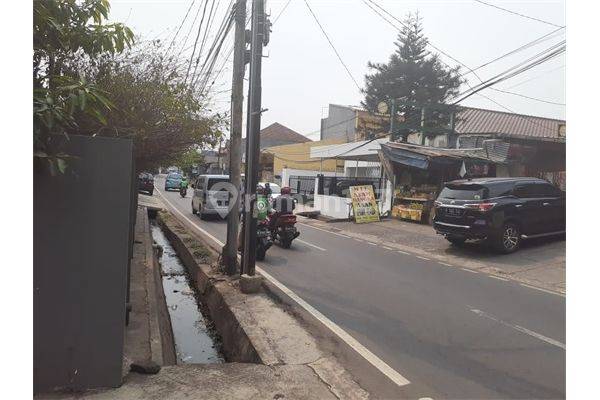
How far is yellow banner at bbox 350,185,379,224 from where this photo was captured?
1808 cm

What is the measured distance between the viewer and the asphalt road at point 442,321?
4160 millimetres

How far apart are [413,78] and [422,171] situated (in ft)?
47.4

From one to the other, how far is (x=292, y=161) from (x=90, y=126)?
117 feet

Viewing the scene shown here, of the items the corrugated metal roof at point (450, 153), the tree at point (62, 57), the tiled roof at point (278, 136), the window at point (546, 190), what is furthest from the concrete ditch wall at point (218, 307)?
the tiled roof at point (278, 136)

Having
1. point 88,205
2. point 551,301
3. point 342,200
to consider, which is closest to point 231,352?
point 88,205

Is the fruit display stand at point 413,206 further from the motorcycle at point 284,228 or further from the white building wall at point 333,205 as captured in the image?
the motorcycle at point 284,228

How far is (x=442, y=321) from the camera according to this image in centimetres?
583

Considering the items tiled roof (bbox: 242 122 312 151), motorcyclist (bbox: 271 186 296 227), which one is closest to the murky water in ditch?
motorcyclist (bbox: 271 186 296 227)

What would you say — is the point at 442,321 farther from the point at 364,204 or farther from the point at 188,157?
the point at 364,204

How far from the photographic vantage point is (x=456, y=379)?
415 cm

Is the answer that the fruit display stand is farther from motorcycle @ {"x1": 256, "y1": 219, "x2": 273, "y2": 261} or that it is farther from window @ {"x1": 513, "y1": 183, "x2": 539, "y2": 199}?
motorcycle @ {"x1": 256, "y1": 219, "x2": 273, "y2": 261}

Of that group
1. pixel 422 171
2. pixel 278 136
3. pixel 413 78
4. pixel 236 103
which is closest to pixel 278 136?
pixel 278 136

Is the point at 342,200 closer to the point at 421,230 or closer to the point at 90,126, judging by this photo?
the point at 421,230

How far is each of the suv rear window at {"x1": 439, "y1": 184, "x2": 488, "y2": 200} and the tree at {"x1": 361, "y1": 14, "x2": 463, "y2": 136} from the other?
18169mm
